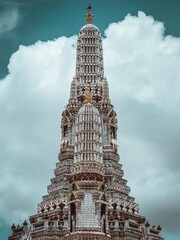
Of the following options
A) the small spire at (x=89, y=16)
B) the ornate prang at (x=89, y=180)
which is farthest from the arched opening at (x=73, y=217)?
the small spire at (x=89, y=16)

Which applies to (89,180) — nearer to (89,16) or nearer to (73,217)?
(73,217)

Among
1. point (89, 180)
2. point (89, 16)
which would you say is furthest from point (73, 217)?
point (89, 16)

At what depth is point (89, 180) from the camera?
57156 mm

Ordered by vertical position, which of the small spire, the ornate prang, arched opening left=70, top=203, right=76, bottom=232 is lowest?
arched opening left=70, top=203, right=76, bottom=232

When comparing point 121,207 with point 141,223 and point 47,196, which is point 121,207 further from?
point 47,196

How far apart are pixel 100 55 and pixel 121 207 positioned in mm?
28237

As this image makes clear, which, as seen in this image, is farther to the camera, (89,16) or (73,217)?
(89,16)

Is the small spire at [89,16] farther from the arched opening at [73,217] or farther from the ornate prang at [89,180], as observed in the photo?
the arched opening at [73,217]

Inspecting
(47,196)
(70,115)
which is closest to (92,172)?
(47,196)

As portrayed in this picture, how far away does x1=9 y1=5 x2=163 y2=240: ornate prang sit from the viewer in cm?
5631

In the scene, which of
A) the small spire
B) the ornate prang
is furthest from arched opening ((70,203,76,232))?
the small spire

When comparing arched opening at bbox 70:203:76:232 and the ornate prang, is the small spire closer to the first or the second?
the ornate prang

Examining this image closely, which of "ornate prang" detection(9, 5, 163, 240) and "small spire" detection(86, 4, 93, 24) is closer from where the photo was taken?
"ornate prang" detection(9, 5, 163, 240)

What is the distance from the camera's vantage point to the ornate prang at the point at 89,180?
56.3m
